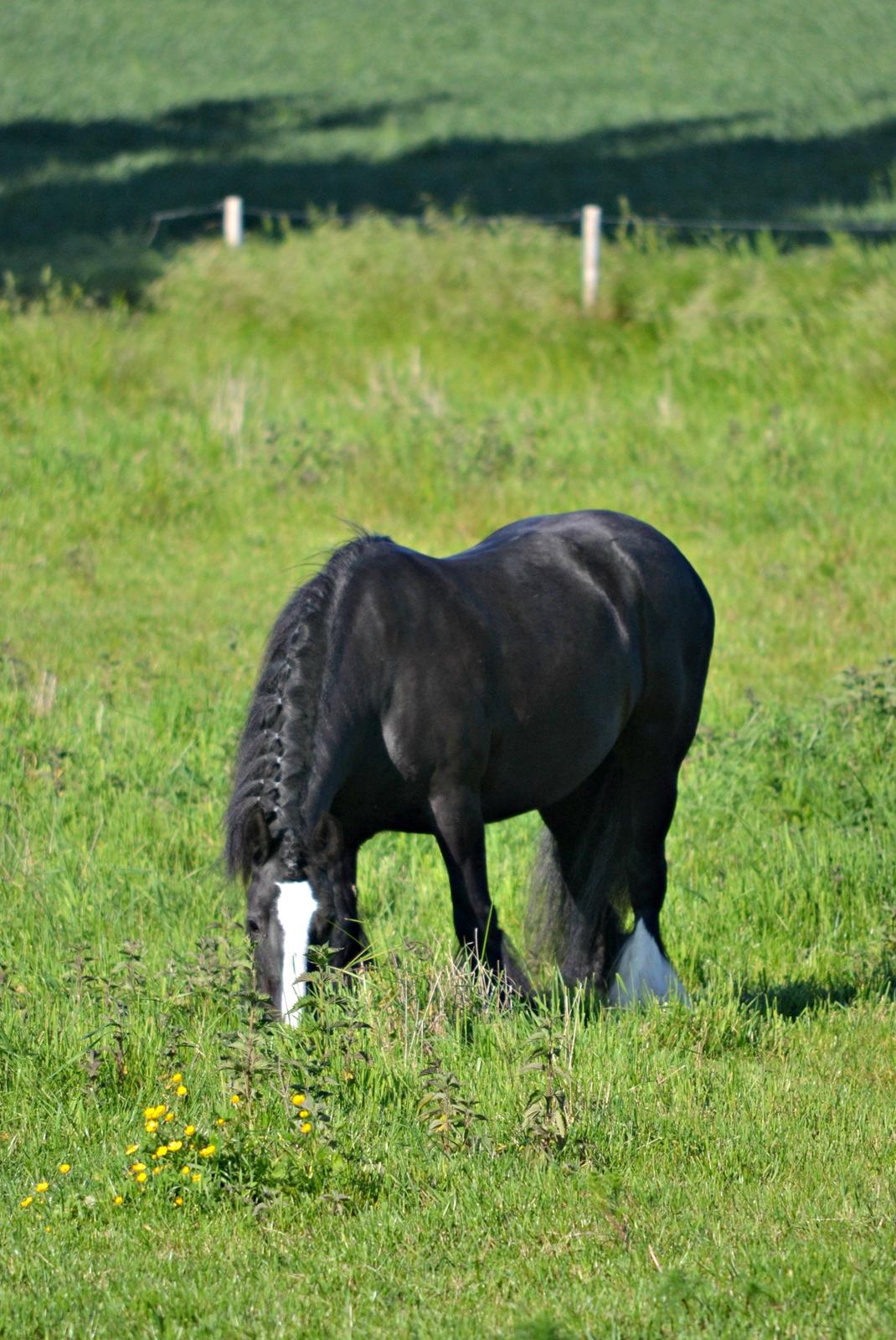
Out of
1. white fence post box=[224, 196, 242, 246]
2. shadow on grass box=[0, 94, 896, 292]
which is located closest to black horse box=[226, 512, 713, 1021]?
white fence post box=[224, 196, 242, 246]

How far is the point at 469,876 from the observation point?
505 cm

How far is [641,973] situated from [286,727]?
1.88 m

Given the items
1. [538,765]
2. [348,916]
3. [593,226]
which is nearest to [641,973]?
[538,765]

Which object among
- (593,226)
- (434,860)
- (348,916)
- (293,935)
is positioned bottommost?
(434,860)

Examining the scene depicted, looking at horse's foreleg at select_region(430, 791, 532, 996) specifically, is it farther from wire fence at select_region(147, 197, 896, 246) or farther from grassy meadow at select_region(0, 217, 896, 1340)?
wire fence at select_region(147, 197, 896, 246)

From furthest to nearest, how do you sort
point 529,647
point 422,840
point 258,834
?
1. point 422,840
2. point 529,647
3. point 258,834

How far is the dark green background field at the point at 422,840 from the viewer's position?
3.86m

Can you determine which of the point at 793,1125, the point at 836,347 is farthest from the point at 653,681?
the point at 836,347

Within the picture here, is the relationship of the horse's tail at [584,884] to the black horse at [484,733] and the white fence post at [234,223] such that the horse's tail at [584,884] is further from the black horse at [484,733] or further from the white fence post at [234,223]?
the white fence post at [234,223]

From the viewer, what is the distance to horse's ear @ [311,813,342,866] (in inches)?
184

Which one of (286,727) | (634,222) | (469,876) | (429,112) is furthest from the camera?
(429,112)

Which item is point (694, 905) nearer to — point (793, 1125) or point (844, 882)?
point (844, 882)

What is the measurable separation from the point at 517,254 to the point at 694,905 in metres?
11.8

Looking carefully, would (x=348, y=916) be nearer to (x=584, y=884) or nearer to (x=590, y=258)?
(x=584, y=884)
